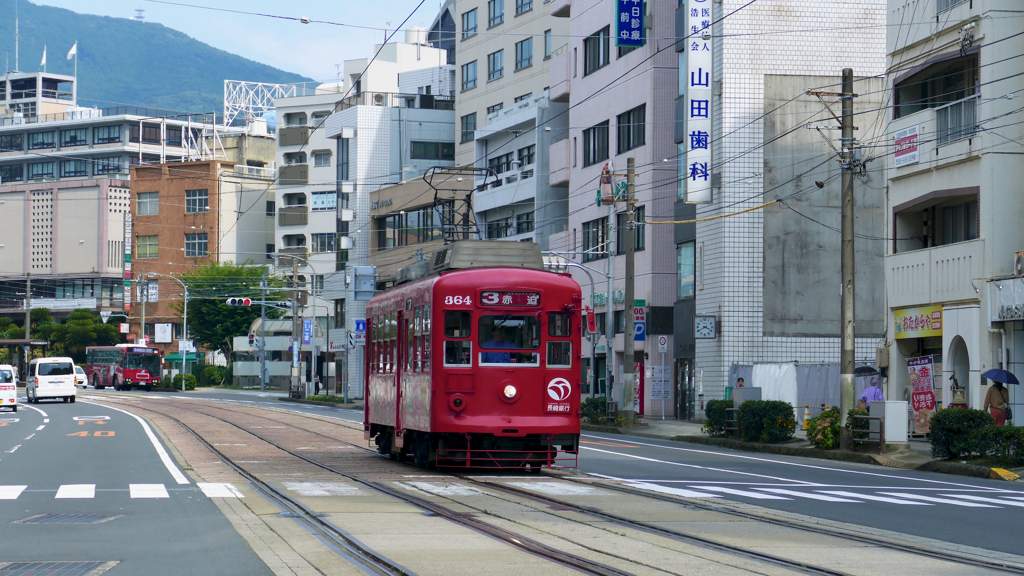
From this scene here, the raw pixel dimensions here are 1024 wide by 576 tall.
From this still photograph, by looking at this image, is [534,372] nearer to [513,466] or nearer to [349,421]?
[513,466]

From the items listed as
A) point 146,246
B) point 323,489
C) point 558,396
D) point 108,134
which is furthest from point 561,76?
point 108,134

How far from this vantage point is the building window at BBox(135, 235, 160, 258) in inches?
4638

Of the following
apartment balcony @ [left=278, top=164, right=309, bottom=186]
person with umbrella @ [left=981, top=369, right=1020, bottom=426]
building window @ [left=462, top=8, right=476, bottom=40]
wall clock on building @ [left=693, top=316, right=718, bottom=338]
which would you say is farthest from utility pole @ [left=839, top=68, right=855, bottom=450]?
apartment balcony @ [left=278, top=164, right=309, bottom=186]

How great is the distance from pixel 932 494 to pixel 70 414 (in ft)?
115

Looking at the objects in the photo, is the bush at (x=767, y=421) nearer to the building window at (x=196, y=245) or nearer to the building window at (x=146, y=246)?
the building window at (x=196, y=245)

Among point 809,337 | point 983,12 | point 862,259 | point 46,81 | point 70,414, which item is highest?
point 46,81

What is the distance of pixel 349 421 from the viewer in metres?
40.8

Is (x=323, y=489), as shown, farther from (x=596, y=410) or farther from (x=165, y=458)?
A: (x=596, y=410)

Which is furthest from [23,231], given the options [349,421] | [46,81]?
[349,421]

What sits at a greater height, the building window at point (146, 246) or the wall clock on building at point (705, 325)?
the building window at point (146, 246)

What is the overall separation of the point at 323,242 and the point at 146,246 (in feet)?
93.5

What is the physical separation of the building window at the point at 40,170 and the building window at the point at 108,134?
241 inches

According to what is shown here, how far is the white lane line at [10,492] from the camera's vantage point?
1547 centimetres

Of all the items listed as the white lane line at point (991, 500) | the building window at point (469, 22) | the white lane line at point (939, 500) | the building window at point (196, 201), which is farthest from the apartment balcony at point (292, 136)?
the white lane line at point (991, 500)
